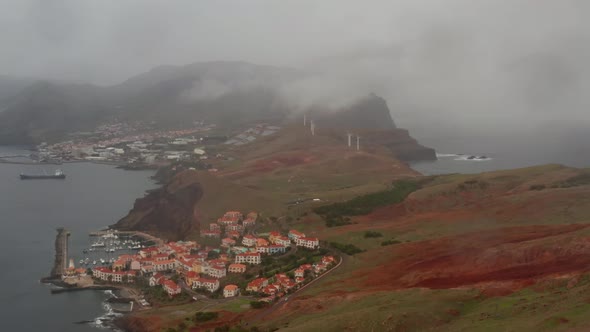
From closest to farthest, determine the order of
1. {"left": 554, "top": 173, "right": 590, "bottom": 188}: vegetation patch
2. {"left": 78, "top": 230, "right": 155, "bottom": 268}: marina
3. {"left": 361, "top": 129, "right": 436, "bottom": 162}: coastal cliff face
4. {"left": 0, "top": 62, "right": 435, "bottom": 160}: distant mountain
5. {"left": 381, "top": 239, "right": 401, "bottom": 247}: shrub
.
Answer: {"left": 381, "top": 239, "right": 401, "bottom": 247}: shrub < {"left": 78, "top": 230, "right": 155, "bottom": 268}: marina < {"left": 554, "top": 173, "right": 590, "bottom": 188}: vegetation patch < {"left": 361, "top": 129, "right": 436, "bottom": 162}: coastal cliff face < {"left": 0, "top": 62, "right": 435, "bottom": 160}: distant mountain

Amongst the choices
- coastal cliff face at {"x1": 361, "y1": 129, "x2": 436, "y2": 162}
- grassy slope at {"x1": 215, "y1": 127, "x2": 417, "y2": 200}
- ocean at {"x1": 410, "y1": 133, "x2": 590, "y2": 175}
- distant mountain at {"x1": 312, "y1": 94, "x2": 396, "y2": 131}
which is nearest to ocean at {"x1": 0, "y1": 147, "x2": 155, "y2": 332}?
grassy slope at {"x1": 215, "y1": 127, "x2": 417, "y2": 200}

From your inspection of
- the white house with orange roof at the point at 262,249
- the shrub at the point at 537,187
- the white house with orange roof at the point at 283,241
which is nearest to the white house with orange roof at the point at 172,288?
the white house with orange roof at the point at 262,249

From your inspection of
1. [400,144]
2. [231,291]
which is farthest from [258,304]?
[400,144]

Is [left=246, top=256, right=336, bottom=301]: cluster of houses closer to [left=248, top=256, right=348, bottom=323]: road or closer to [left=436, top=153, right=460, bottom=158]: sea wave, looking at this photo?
[left=248, top=256, right=348, bottom=323]: road

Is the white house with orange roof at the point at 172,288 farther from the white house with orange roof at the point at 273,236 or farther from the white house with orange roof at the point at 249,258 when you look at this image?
the white house with orange roof at the point at 273,236

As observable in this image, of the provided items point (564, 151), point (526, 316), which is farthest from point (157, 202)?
point (564, 151)

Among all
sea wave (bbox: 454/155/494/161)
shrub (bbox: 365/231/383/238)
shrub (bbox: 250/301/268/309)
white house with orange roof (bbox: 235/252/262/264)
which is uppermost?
sea wave (bbox: 454/155/494/161)
